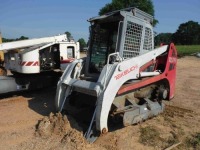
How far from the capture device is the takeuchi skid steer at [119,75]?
492 centimetres

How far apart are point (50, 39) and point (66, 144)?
5511mm

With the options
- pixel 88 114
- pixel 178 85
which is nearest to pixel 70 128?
pixel 88 114

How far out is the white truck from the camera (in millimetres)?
8016

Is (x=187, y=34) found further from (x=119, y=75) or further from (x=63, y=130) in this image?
(x=63, y=130)

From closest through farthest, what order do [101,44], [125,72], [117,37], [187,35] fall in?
[125,72] → [117,37] → [101,44] → [187,35]

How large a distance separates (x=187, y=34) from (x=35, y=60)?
93723 millimetres

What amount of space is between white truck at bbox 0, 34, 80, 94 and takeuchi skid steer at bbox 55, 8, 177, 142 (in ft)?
8.01

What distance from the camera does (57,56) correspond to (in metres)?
9.18

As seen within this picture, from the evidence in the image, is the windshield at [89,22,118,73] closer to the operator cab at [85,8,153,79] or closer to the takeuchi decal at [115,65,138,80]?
the operator cab at [85,8,153,79]

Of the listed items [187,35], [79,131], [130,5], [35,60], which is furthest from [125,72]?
[187,35]

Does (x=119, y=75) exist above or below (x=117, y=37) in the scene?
below

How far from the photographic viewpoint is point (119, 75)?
5.01 meters

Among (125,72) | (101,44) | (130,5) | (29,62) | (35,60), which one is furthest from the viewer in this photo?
(130,5)

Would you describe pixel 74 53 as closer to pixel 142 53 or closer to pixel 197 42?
pixel 142 53
